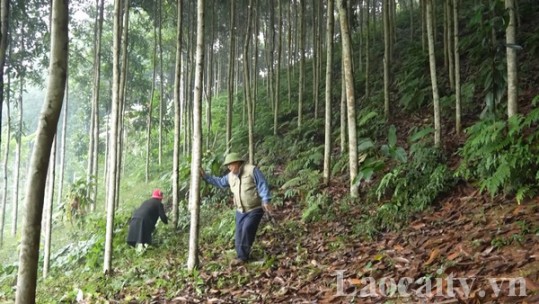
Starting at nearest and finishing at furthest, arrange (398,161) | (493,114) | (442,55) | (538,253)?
1. (538,253)
2. (493,114)
3. (398,161)
4. (442,55)

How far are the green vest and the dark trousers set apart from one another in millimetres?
92

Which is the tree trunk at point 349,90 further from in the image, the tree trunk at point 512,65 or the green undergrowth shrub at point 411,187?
the tree trunk at point 512,65

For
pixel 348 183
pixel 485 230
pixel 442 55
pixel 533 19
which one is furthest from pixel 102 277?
pixel 533 19

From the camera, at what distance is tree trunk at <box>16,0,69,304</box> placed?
8.89 feet

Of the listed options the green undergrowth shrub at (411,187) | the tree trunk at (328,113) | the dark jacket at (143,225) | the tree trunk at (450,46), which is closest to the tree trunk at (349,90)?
the green undergrowth shrub at (411,187)

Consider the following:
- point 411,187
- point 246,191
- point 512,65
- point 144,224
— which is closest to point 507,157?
point 512,65

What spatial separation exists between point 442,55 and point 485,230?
6647 millimetres

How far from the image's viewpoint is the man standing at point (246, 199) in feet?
18.3

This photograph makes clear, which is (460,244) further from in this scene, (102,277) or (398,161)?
(102,277)

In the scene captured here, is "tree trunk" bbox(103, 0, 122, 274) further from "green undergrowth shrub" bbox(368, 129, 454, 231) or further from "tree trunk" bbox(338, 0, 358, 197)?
"green undergrowth shrub" bbox(368, 129, 454, 231)

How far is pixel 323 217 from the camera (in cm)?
620

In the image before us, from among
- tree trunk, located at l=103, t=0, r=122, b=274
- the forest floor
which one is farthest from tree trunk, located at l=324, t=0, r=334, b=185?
tree trunk, located at l=103, t=0, r=122, b=274

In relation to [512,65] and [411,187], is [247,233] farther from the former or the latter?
[512,65]

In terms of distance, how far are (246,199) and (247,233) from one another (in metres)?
0.44
